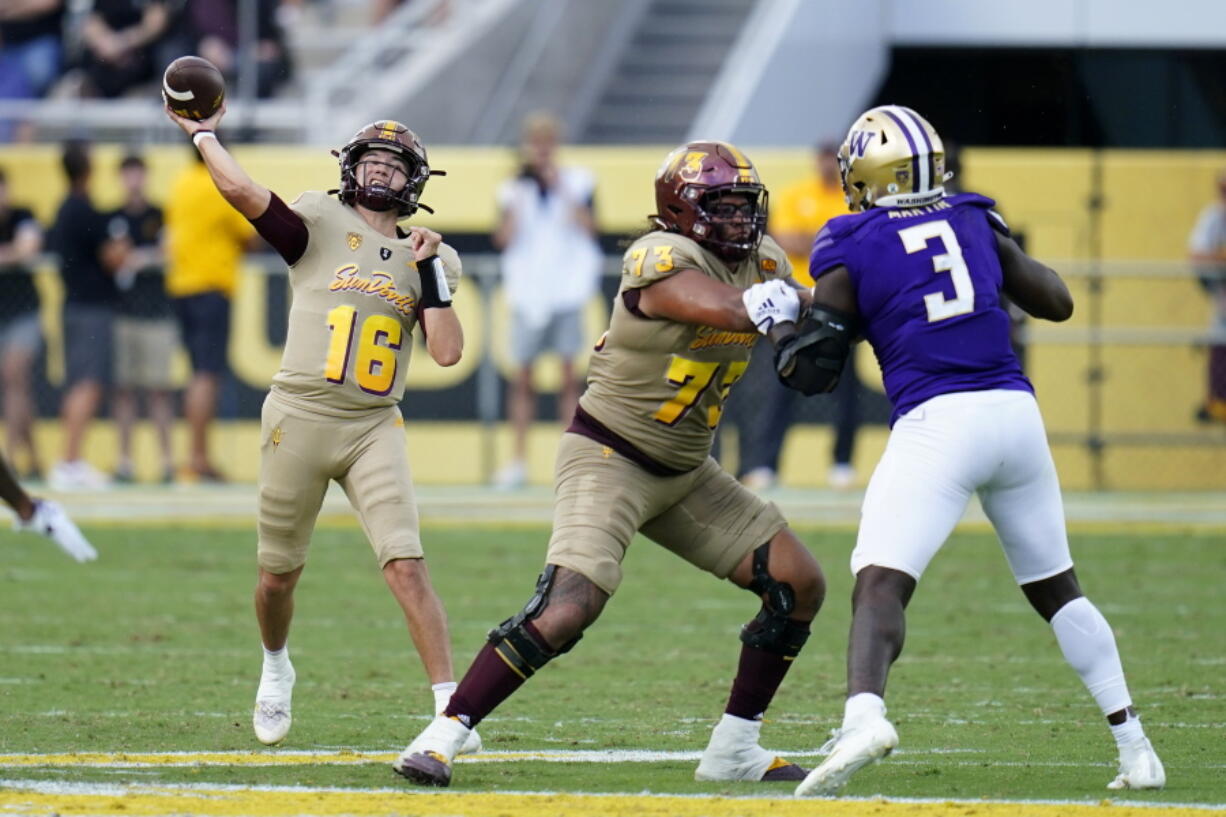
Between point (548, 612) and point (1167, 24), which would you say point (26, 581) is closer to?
point (548, 612)

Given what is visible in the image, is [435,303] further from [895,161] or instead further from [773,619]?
[895,161]

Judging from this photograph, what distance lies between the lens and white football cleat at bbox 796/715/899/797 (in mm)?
5195

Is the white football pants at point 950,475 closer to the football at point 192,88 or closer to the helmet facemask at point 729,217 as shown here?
the helmet facemask at point 729,217

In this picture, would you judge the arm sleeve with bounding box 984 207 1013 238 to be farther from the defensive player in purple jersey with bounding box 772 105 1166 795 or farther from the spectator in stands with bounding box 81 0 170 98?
→ the spectator in stands with bounding box 81 0 170 98

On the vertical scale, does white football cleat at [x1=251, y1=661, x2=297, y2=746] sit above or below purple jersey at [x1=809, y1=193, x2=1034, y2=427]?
below

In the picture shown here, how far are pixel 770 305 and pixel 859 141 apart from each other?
20.2 inches

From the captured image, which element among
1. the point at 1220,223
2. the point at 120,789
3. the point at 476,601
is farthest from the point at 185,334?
the point at 120,789

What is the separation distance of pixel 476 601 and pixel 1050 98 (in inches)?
378

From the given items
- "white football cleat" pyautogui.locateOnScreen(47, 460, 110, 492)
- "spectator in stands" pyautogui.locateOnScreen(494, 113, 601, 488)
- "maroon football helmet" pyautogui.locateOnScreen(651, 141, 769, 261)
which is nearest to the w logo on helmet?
"maroon football helmet" pyautogui.locateOnScreen(651, 141, 769, 261)

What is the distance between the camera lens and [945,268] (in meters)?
5.65

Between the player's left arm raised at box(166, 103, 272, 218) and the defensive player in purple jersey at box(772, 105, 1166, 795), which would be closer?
the defensive player in purple jersey at box(772, 105, 1166, 795)

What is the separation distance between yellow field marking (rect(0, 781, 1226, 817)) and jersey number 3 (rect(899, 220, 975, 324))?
1.26 metres

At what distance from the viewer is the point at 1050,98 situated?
1805 centimetres

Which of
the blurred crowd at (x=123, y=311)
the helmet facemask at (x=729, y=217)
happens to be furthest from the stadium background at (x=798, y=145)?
the helmet facemask at (x=729, y=217)
